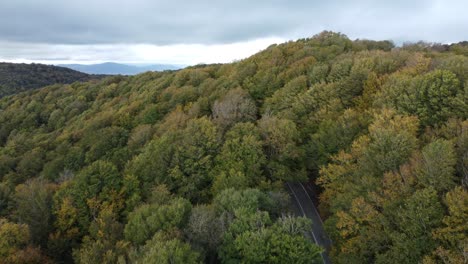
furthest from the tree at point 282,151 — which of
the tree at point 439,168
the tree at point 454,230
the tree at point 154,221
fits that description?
the tree at point 454,230

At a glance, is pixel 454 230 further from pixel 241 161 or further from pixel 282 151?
pixel 241 161

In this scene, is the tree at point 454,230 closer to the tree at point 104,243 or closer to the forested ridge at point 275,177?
the forested ridge at point 275,177

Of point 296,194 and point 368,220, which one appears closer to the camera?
point 368,220

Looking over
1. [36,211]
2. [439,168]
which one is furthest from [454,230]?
[36,211]

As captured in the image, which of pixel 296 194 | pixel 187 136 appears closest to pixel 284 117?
pixel 296 194

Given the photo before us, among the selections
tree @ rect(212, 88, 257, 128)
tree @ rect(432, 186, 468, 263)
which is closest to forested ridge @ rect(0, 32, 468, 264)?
tree @ rect(432, 186, 468, 263)

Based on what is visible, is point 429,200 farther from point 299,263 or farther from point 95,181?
point 95,181
